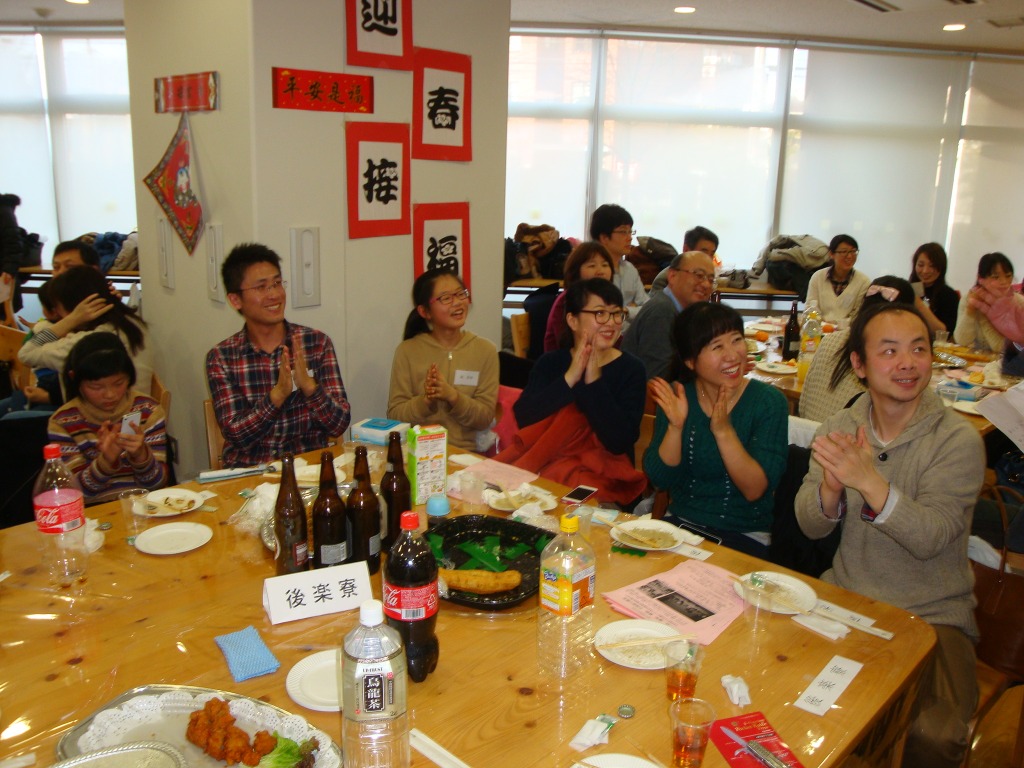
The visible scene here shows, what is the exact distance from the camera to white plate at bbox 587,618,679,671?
57.7 inches

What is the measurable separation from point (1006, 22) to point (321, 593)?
748 centimetres

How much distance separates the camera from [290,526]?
1.72 metres

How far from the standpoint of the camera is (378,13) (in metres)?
3.46

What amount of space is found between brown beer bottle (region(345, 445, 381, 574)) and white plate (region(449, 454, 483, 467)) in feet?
2.39

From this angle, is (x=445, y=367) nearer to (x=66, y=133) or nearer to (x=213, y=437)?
(x=213, y=437)

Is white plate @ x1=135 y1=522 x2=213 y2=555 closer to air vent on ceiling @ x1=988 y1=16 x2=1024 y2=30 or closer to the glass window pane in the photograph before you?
the glass window pane

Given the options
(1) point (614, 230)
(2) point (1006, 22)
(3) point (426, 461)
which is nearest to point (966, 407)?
(1) point (614, 230)

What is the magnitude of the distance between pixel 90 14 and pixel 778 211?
6.78 m

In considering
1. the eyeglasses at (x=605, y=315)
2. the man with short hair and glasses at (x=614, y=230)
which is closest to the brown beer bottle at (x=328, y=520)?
the eyeglasses at (x=605, y=315)

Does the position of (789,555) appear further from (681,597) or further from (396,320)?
(396,320)

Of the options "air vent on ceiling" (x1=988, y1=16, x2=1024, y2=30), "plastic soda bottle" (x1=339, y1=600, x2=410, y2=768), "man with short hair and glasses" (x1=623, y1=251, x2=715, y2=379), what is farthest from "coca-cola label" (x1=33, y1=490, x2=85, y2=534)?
"air vent on ceiling" (x1=988, y1=16, x2=1024, y2=30)

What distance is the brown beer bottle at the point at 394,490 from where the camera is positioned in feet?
6.11

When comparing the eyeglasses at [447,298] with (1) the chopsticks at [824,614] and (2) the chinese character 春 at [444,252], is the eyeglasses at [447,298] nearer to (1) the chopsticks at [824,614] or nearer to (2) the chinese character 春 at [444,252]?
(2) the chinese character 春 at [444,252]

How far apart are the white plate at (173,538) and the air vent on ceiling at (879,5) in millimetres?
6109
